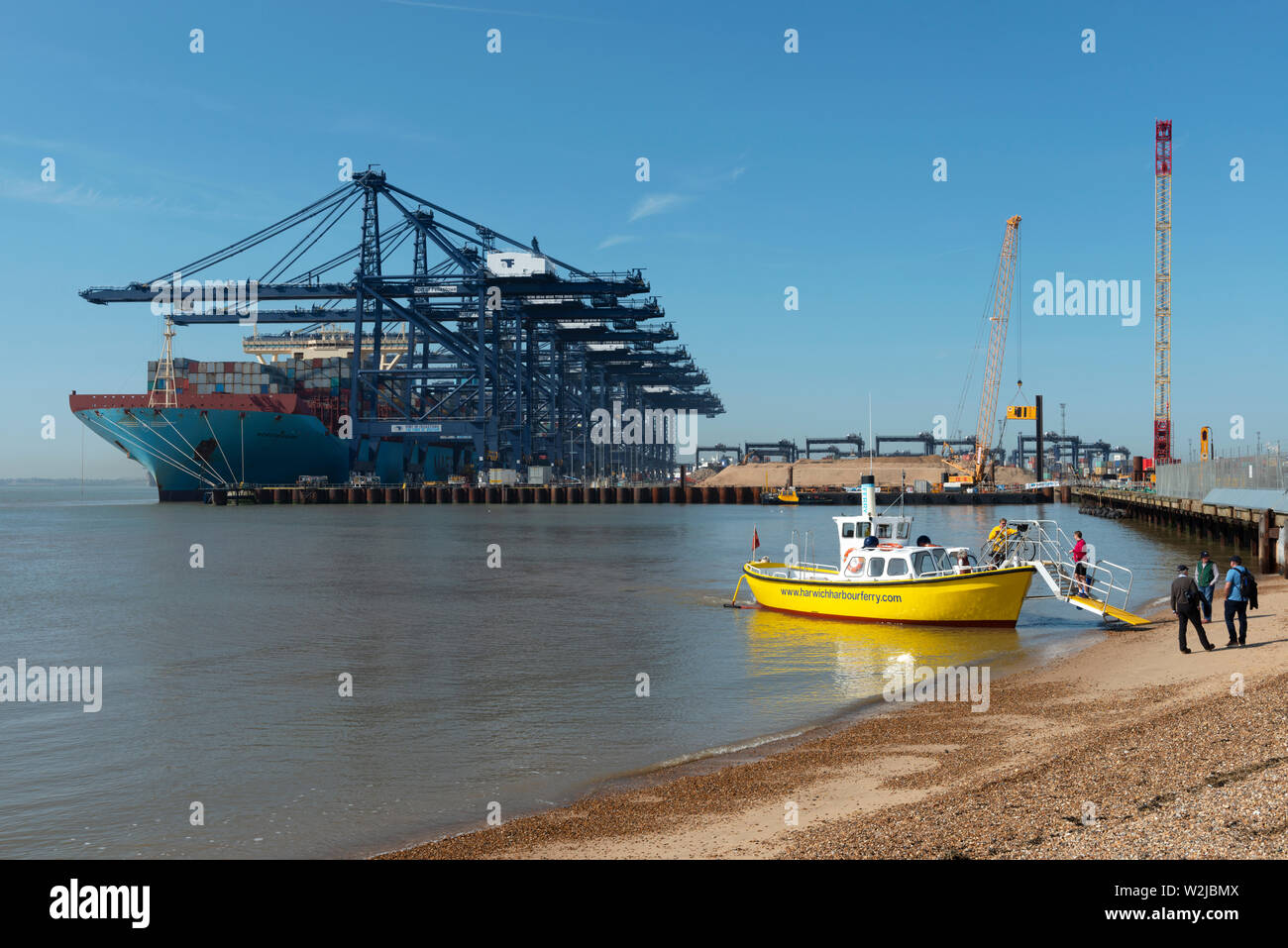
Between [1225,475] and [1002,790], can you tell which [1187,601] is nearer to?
[1002,790]

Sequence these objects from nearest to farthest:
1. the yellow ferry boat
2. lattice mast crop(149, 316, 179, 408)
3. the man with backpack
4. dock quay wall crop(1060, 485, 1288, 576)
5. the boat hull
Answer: the man with backpack → the boat hull → the yellow ferry boat → dock quay wall crop(1060, 485, 1288, 576) → lattice mast crop(149, 316, 179, 408)

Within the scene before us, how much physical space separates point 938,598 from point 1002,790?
16548 millimetres

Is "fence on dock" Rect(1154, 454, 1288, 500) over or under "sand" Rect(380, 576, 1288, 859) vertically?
over

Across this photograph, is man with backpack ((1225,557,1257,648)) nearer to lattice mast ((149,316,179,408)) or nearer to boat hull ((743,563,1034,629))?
boat hull ((743,563,1034,629))

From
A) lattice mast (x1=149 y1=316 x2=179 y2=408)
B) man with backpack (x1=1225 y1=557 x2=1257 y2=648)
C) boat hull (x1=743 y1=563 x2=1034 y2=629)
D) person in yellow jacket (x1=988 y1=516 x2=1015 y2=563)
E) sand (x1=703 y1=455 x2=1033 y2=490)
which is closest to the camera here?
man with backpack (x1=1225 y1=557 x2=1257 y2=648)

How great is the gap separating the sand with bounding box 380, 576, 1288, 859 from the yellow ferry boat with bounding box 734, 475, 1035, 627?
8.22 meters

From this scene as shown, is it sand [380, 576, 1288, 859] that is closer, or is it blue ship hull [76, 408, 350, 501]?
sand [380, 576, 1288, 859]

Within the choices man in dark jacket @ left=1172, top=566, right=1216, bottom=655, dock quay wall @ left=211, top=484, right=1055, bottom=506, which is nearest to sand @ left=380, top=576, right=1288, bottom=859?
man in dark jacket @ left=1172, top=566, right=1216, bottom=655

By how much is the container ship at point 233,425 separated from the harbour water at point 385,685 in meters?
62.4

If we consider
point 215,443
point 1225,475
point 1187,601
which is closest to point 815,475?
point 215,443

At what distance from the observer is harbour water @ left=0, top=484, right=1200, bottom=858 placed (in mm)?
13750

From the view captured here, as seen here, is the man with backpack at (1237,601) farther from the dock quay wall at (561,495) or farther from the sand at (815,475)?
the sand at (815,475)
